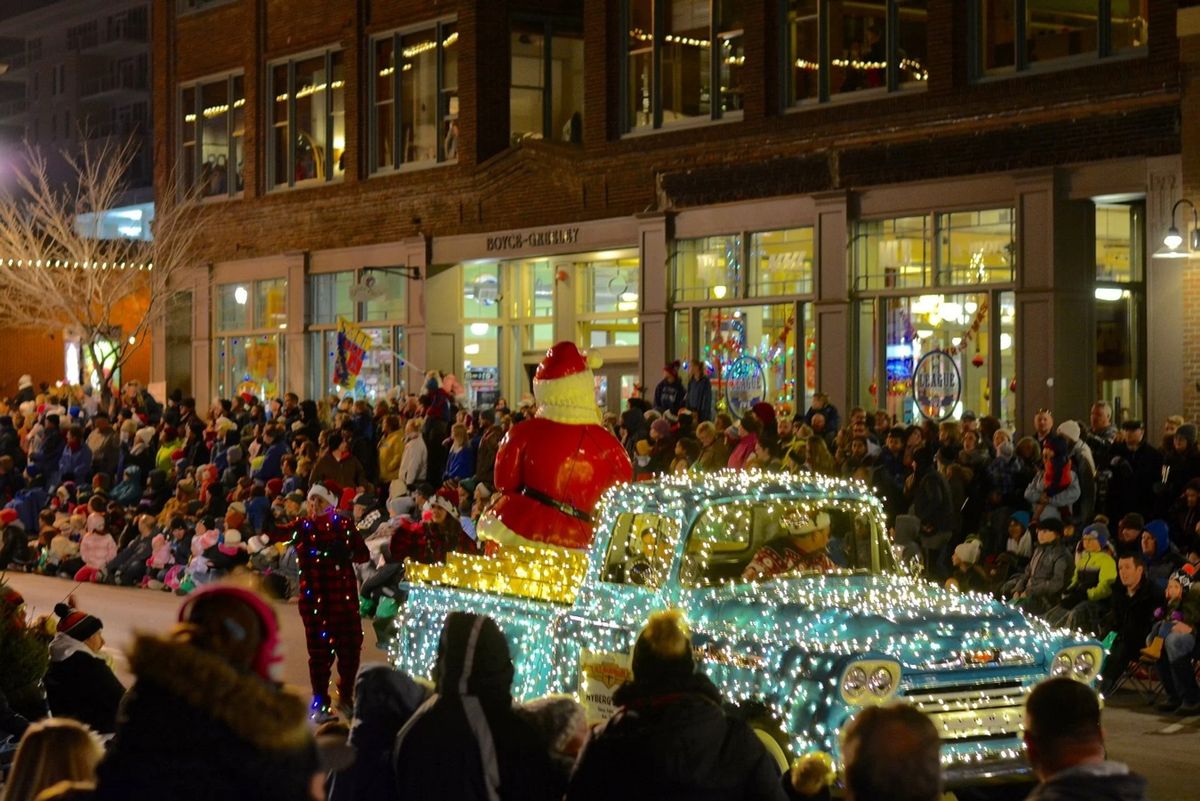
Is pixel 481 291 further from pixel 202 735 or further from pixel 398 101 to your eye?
pixel 202 735

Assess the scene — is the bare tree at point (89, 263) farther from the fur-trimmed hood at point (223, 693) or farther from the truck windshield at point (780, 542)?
the fur-trimmed hood at point (223, 693)

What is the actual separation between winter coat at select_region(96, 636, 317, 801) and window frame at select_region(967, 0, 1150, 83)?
18.4 meters

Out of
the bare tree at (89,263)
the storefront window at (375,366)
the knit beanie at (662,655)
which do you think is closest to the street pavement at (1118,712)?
the knit beanie at (662,655)

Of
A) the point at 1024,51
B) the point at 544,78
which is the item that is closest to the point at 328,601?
the point at 1024,51

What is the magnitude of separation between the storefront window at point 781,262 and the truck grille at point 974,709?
1643 centimetres

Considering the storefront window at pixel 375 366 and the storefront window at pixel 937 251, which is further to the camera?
the storefront window at pixel 375 366

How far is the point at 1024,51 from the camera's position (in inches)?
884

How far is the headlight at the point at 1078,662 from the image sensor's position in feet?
29.5

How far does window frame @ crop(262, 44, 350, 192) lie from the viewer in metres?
34.1

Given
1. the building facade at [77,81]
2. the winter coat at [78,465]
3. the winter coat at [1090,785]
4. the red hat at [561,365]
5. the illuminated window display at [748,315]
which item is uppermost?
the building facade at [77,81]

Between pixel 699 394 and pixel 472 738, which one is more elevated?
pixel 699 394

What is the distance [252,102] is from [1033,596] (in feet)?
81.4

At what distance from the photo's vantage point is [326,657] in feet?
42.7

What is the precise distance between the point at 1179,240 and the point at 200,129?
23563mm
